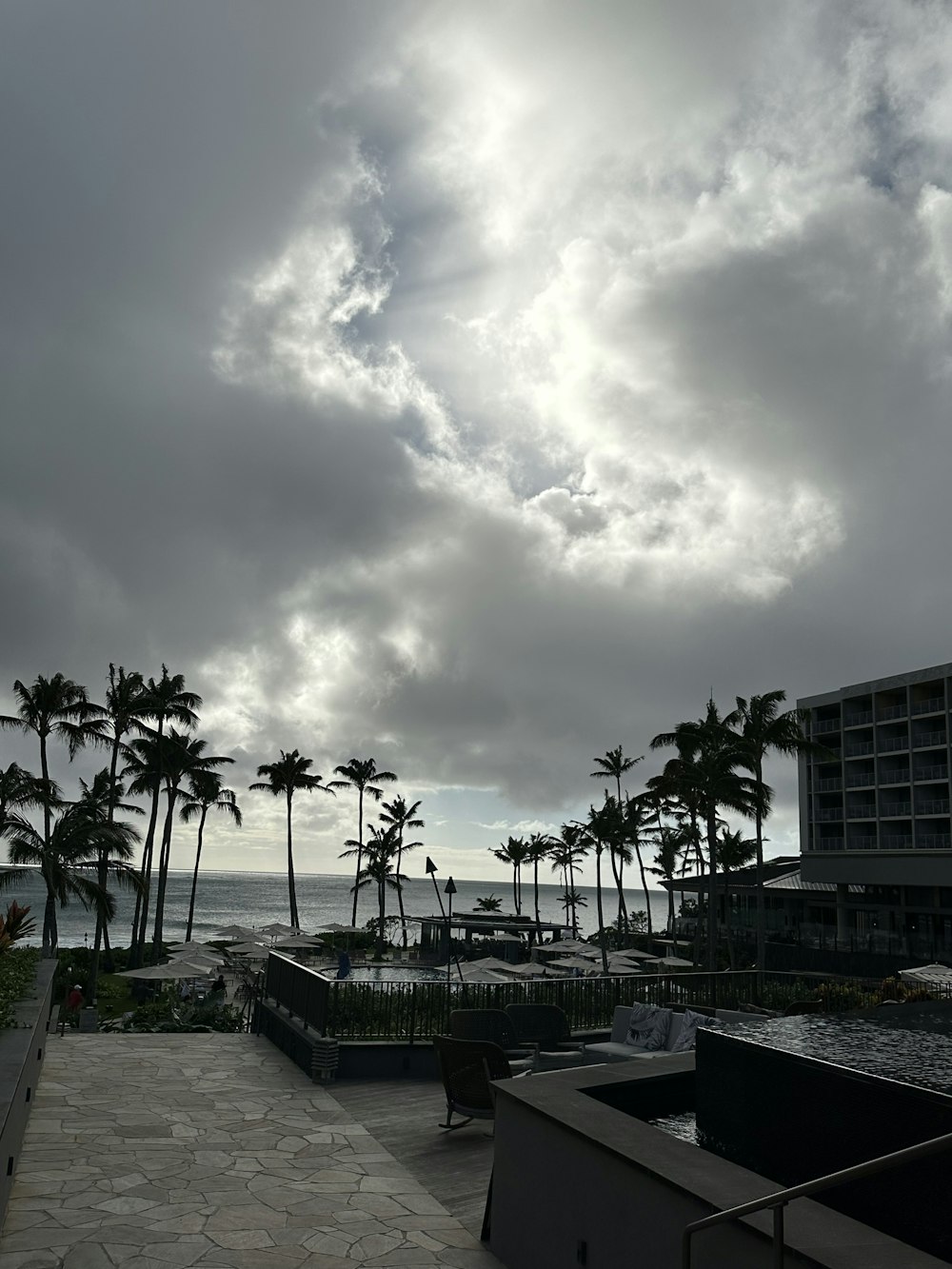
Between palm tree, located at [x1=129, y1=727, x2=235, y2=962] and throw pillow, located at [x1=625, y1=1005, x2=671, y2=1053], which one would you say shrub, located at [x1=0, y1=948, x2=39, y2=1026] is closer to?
throw pillow, located at [x1=625, y1=1005, x2=671, y2=1053]

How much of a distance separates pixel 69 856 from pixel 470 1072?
2903 cm

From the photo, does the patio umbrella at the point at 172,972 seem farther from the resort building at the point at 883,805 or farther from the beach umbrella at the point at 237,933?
the resort building at the point at 883,805

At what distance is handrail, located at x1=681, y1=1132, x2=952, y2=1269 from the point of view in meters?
2.94

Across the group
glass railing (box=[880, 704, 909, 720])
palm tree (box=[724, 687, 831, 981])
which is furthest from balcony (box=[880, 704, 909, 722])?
palm tree (box=[724, 687, 831, 981])

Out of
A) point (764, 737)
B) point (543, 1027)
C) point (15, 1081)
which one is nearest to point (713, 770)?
point (764, 737)

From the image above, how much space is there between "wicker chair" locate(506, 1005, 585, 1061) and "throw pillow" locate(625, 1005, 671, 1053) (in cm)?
80

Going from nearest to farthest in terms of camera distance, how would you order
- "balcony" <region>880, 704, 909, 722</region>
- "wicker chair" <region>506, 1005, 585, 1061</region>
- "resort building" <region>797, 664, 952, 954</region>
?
"wicker chair" <region>506, 1005, 585, 1061</region>
"resort building" <region>797, 664, 952, 954</region>
"balcony" <region>880, 704, 909, 722</region>

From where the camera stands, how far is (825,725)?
63844 mm

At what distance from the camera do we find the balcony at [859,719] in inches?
2398

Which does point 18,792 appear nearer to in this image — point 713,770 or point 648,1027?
point 713,770

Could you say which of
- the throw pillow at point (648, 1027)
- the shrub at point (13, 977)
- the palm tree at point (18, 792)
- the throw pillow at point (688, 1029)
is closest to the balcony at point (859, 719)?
the palm tree at point (18, 792)

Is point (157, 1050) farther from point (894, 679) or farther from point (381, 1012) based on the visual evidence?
point (894, 679)

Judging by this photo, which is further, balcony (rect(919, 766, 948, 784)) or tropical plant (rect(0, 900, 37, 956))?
balcony (rect(919, 766, 948, 784))

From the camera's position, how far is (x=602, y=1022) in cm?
1423
